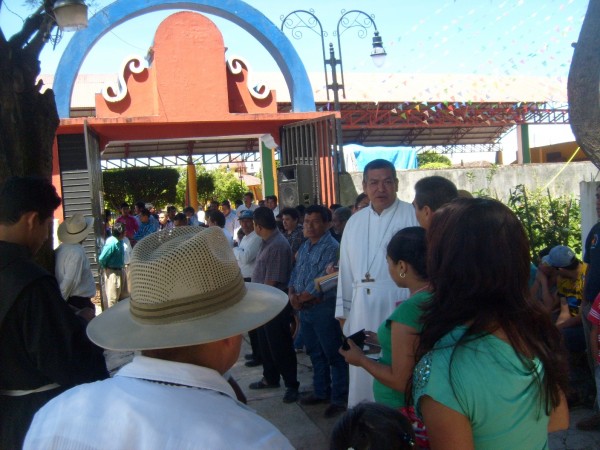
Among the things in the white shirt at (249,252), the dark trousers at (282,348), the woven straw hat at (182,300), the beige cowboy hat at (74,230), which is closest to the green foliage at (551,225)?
the white shirt at (249,252)

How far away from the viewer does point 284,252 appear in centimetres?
567

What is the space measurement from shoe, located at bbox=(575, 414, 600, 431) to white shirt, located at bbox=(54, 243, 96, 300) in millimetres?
3501

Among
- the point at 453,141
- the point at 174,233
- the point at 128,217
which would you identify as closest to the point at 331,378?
the point at 174,233

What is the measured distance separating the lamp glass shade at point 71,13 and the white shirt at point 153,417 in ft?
14.5

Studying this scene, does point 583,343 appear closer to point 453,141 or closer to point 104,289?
point 104,289

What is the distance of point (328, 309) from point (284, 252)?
103 centimetres

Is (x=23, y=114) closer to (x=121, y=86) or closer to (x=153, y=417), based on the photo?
(x=153, y=417)

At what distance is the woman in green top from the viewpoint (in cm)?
207

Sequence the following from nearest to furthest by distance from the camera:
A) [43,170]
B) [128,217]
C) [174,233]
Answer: [174,233] → [43,170] → [128,217]

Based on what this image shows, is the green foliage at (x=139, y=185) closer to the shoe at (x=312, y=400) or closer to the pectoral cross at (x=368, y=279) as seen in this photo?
the shoe at (x=312, y=400)

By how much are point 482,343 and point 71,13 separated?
5.19m

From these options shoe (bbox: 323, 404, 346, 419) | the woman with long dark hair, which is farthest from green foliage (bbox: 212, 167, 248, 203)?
the woman with long dark hair

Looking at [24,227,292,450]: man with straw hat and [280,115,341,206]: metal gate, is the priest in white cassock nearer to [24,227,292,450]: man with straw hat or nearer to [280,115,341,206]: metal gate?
[24,227,292,450]: man with straw hat

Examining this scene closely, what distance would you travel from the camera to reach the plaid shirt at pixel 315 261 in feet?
16.2
